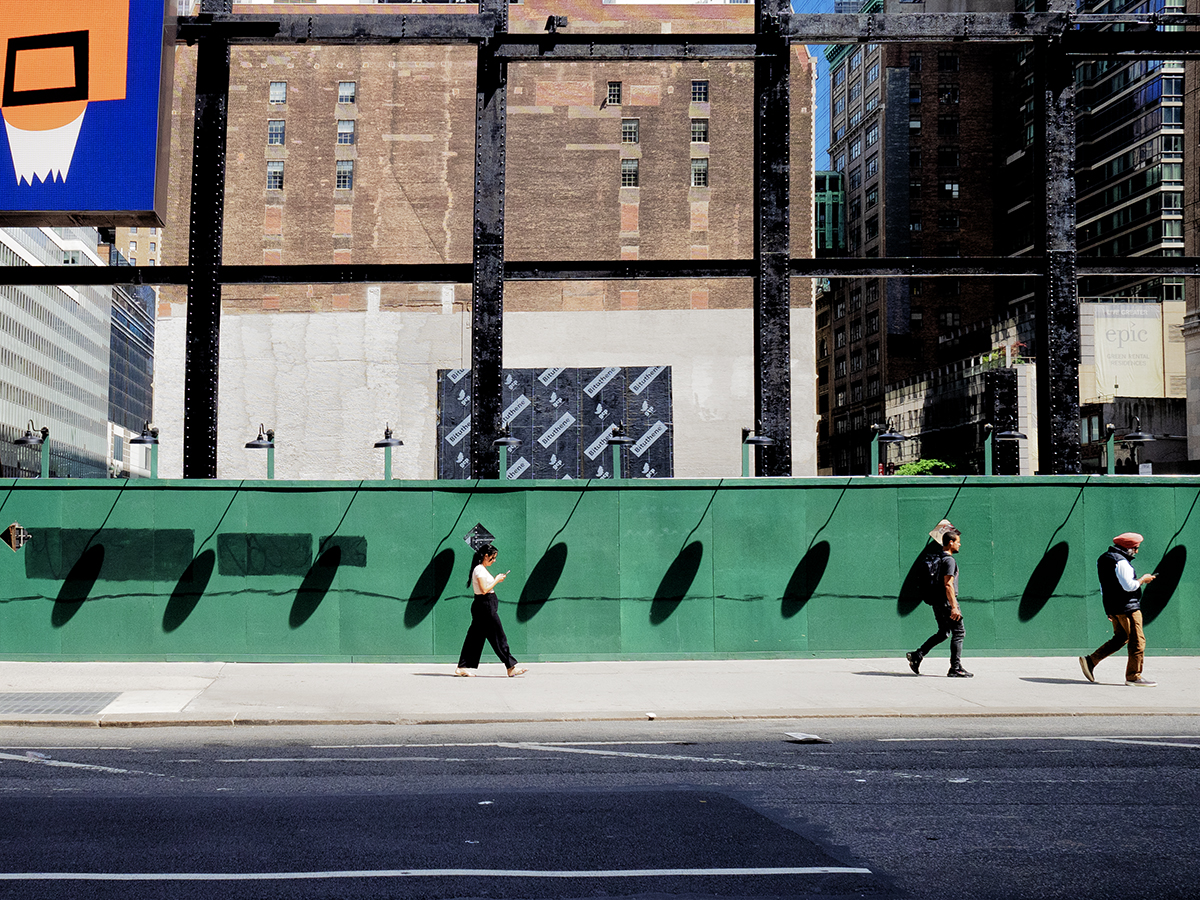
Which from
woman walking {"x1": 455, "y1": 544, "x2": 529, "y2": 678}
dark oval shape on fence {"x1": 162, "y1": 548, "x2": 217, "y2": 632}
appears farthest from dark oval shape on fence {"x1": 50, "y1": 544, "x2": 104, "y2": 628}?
woman walking {"x1": 455, "y1": 544, "x2": 529, "y2": 678}

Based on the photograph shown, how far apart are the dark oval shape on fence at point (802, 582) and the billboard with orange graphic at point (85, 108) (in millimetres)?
11571

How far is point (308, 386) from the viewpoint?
53312 mm

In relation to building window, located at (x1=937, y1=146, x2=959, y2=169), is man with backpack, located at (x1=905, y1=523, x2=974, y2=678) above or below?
below

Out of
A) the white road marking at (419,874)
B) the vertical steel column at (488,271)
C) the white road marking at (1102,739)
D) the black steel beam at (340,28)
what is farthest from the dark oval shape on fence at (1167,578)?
the white road marking at (419,874)

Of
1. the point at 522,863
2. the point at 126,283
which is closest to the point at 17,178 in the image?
the point at 126,283

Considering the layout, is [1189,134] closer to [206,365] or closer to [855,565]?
[855,565]

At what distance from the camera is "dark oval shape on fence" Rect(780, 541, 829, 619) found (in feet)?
60.1

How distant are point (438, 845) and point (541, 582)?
36.9 feet

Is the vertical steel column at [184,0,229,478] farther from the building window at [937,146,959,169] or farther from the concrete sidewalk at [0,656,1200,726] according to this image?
the building window at [937,146,959,169]

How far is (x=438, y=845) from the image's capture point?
22.5ft

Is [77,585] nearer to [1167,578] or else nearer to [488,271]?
[488,271]

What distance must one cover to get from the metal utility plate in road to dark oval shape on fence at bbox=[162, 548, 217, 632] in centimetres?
994

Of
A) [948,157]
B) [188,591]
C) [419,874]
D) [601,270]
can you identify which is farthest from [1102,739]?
[948,157]

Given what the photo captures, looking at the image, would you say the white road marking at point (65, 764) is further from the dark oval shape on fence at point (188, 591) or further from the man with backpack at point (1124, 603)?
the man with backpack at point (1124, 603)
